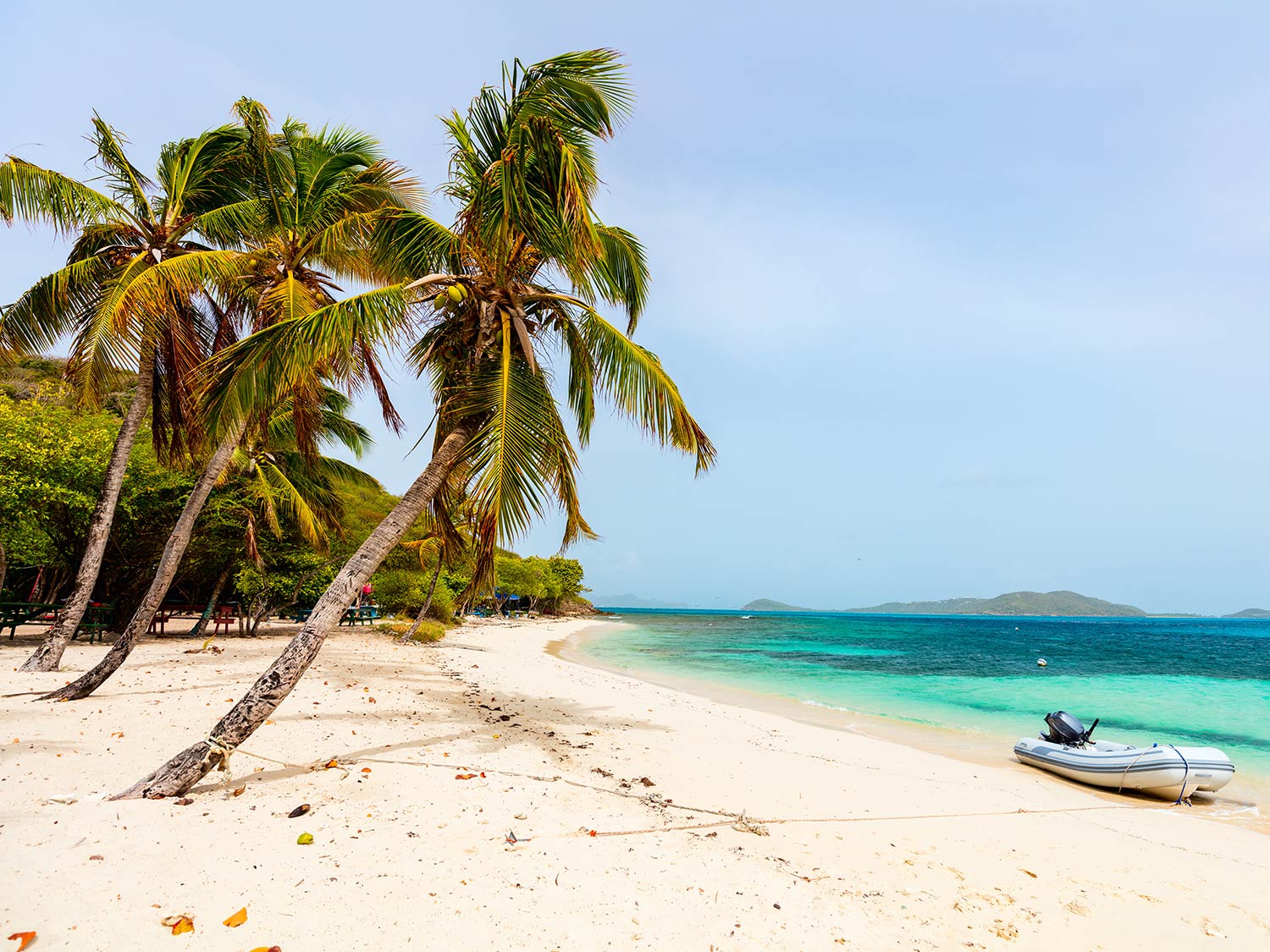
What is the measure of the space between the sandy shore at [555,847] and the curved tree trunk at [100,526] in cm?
131

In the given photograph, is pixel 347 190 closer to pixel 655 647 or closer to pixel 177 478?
pixel 177 478

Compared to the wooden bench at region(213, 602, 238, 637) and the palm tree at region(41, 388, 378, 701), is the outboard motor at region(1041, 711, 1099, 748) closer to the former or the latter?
the palm tree at region(41, 388, 378, 701)

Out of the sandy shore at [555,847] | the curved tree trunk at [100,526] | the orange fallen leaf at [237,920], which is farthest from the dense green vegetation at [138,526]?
the orange fallen leaf at [237,920]

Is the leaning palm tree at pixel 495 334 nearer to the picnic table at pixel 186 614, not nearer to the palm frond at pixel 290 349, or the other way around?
the palm frond at pixel 290 349

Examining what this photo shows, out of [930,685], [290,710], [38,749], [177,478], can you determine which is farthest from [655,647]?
[38,749]

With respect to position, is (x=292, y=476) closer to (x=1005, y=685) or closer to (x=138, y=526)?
(x=138, y=526)

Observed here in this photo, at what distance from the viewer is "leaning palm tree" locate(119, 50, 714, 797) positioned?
5.37 metres

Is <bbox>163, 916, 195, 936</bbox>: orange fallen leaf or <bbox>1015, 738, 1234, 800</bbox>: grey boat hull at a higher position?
<bbox>163, 916, 195, 936</bbox>: orange fallen leaf

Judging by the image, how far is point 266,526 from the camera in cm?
1689

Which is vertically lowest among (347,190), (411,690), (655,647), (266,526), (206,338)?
(655,647)

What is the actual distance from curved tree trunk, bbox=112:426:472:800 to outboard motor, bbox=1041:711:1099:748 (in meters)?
10.2

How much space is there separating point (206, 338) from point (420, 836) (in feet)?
28.5

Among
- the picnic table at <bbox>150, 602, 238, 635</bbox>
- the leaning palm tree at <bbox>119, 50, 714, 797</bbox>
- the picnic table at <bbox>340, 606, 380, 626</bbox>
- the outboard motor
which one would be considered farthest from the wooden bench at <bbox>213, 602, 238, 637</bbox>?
the outboard motor

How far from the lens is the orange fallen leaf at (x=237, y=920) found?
9.17 feet
